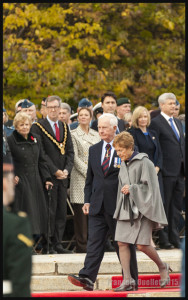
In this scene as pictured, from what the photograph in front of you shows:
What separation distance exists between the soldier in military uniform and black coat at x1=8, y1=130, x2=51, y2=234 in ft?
24.0

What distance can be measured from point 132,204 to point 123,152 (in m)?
0.60

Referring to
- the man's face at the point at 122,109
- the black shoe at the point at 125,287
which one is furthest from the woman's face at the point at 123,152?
the man's face at the point at 122,109

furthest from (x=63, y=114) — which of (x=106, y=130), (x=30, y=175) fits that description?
(x=106, y=130)

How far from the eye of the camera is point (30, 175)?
13.1 meters

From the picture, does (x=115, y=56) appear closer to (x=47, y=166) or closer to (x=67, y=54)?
(x=67, y=54)

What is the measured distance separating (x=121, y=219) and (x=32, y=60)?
11.6 m

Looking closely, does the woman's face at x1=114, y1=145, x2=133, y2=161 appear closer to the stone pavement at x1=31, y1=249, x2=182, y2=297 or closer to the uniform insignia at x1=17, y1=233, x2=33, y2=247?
the stone pavement at x1=31, y1=249, x2=182, y2=297

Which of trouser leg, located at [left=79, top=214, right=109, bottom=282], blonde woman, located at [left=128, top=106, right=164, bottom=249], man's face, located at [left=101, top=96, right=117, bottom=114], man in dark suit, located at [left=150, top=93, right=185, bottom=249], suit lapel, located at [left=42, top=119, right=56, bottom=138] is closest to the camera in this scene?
trouser leg, located at [left=79, top=214, right=109, bottom=282]

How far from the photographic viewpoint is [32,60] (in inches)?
871

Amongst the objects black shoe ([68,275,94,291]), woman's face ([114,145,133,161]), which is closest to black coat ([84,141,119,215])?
woman's face ([114,145,133,161])

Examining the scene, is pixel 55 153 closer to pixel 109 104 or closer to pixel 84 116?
pixel 84 116

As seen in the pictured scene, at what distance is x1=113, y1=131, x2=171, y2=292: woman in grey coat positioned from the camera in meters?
11.0

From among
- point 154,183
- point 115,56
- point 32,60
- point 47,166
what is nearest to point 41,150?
point 47,166

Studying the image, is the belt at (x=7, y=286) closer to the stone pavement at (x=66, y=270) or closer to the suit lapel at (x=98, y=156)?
the suit lapel at (x=98, y=156)
